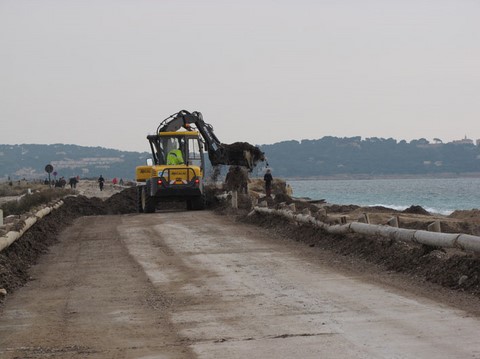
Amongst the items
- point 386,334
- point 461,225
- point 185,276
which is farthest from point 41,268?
point 461,225

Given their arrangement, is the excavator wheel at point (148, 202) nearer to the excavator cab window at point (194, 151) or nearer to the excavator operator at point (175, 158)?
the excavator operator at point (175, 158)

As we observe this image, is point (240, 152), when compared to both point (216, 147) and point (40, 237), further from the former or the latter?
point (40, 237)

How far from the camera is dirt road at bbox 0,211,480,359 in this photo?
855 cm

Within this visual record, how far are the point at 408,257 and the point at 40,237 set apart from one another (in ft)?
33.4

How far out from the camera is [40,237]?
21172mm

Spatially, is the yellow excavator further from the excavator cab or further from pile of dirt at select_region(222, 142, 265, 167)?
pile of dirt at select_region(222, 142, 265, 167)

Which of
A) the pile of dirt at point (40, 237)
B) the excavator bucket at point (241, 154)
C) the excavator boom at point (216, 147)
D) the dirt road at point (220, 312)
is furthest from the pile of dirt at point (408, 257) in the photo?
the excavator bucket at point (241, 154)

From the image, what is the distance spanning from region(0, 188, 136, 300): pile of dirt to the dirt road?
1.15 feet

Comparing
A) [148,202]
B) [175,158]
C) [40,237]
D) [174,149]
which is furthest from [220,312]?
[174,149]

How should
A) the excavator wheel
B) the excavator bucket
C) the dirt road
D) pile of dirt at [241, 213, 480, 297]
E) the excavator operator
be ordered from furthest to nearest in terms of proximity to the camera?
1. the excavator bucket
2. the excavator operator
3. the excavator wheel
4. pile of dirt at [241, 213, 480, 297]
5. the dirt road

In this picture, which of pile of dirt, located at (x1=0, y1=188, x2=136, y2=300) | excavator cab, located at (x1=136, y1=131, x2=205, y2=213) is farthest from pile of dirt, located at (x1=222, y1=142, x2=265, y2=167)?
excavator cab, located at (x1=136, y1=131, x2=205, y2=213)

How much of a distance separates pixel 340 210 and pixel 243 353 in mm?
27551

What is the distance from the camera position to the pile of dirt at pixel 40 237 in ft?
47.1

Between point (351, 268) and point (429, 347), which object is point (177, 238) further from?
point (429, 347)
